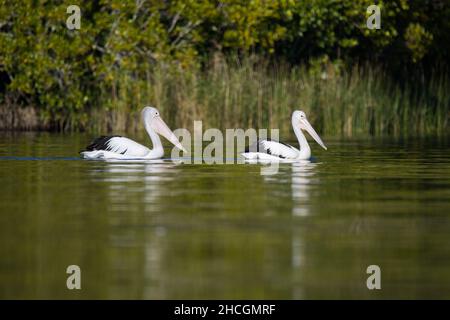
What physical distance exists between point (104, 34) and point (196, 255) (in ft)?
88.0

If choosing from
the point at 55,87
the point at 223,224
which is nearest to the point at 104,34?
the point at 55,87

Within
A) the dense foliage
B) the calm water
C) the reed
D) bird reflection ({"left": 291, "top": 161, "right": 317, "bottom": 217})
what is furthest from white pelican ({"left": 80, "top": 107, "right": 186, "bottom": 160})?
the dense foliage

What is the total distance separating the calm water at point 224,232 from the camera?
27.2 feet

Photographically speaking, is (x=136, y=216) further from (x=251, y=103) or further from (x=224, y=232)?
(x=251, y=103)

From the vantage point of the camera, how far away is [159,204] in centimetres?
1325

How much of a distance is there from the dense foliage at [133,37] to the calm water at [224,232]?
1471cm

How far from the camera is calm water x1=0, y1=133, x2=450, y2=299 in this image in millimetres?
8289

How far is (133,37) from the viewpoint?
3353 cm

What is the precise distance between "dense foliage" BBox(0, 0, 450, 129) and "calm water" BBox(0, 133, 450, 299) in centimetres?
1471

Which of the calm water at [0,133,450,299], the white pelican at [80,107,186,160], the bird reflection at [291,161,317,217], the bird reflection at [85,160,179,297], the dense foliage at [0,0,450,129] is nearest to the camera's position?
the calm water at [0,133,450,299]

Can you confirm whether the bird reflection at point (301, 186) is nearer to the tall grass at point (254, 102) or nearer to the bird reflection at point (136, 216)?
the bird reflection at point (136, 216)

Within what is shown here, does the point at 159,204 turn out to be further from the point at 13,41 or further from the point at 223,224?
the point at 13,41

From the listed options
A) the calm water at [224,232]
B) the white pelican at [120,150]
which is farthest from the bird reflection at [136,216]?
the white pelican at [120,150]

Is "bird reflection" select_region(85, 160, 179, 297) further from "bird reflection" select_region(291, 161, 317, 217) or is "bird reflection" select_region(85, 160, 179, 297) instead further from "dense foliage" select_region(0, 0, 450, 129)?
"dense foliage" select_region(0, 0, 450, 129)
